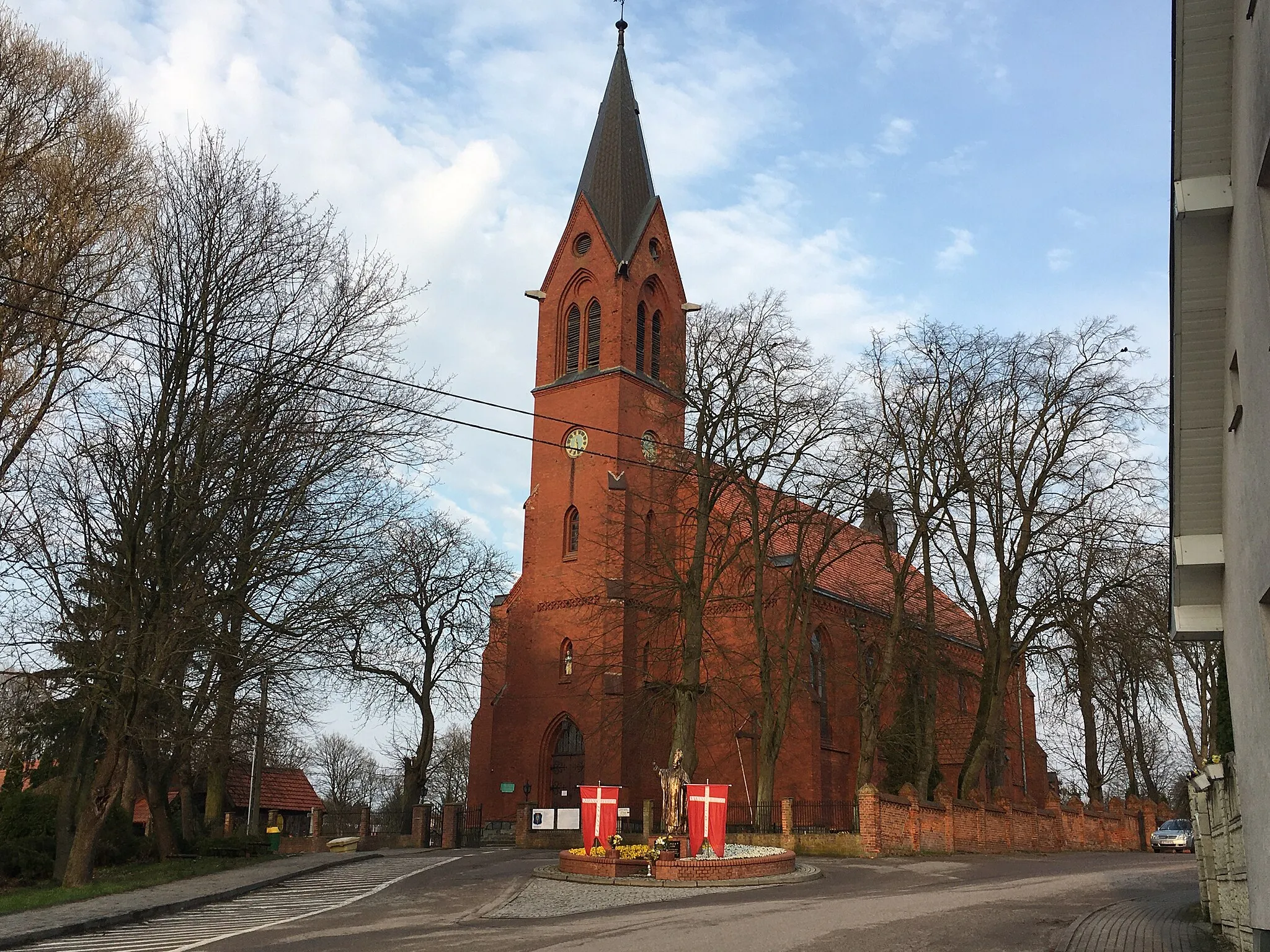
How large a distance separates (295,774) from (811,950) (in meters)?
44.0

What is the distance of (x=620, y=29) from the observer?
137 ft

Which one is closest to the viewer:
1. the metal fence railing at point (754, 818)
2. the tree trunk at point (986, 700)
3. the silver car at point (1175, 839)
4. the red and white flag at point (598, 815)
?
the red and white flag at point (598, 815)

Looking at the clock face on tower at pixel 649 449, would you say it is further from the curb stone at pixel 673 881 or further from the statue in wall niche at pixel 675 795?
the curb stone at pixel 673 881

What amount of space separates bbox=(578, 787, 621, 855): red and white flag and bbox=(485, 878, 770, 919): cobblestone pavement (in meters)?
1.13

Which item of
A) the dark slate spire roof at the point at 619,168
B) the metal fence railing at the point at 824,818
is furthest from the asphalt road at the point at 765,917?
the dark slate spire roof at the point at 619,168

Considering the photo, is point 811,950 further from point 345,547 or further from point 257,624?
point 257,624

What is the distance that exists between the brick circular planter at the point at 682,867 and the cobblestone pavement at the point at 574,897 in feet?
1.16

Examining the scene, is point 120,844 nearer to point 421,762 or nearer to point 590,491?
point 421,762

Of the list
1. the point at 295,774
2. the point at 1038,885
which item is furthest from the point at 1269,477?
the point at 295,774

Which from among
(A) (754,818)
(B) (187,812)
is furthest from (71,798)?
(A) (754,818)

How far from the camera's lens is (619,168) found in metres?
40.7

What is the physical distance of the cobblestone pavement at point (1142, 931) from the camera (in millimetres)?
11438

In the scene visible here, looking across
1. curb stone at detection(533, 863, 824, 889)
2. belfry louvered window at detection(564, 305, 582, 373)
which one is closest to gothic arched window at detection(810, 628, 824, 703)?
belfry louvered window at detection(564, 305, 582, 373)

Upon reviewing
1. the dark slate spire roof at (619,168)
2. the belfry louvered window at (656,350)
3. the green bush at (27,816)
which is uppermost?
the dark slate spire roof at (619,168)
